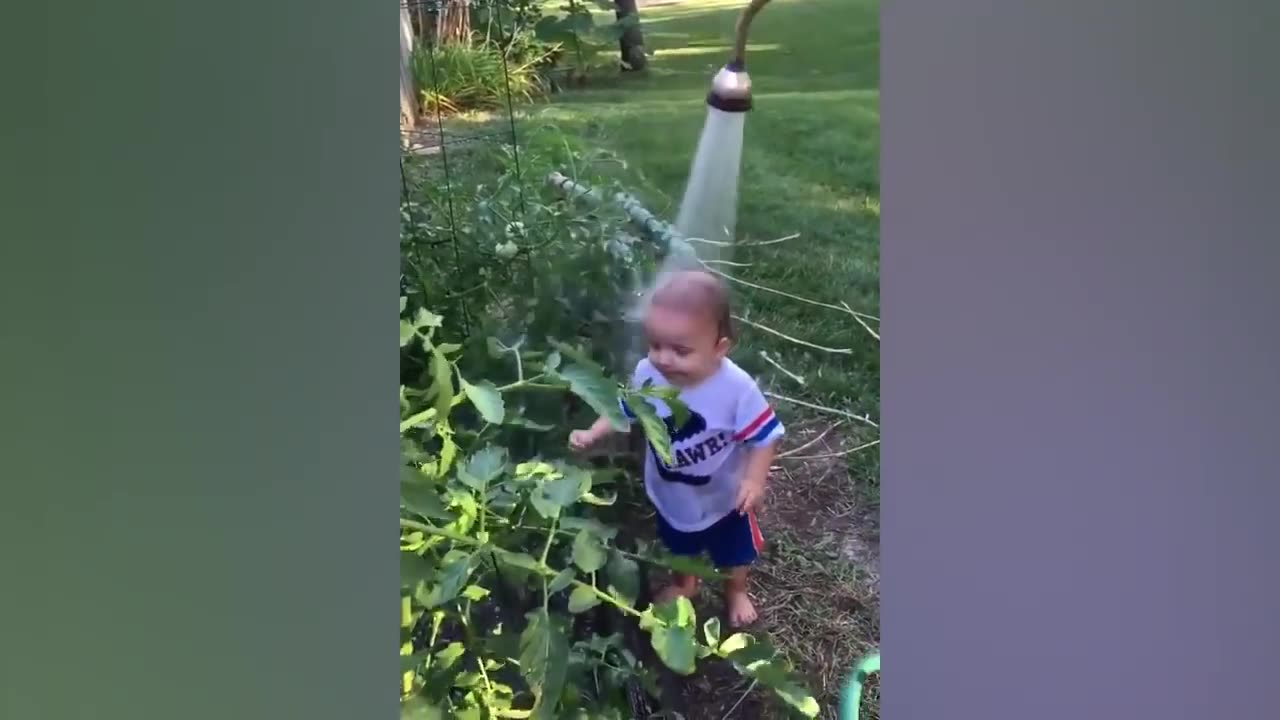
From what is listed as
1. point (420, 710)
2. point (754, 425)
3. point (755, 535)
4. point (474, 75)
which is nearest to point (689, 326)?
point (754, 425)

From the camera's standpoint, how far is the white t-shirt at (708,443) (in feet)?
3.76

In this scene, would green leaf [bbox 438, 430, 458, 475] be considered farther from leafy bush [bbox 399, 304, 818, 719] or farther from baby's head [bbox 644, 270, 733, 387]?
baby's head [bbox 644, 270, 733, 387]

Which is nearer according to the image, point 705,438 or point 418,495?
point 418,495

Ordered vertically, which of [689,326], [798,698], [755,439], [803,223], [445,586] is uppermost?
[803,223]

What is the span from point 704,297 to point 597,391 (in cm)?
15

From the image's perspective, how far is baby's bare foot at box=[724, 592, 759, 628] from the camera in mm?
1136

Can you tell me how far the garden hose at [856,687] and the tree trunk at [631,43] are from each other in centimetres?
63

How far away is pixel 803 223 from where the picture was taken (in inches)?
43.8

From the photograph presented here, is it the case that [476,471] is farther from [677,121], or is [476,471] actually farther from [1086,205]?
[1086,205]

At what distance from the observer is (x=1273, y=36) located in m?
0.84

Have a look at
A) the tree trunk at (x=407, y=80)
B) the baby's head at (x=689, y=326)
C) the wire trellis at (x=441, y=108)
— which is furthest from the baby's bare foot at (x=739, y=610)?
the tree trunk at (x=407, y=80)

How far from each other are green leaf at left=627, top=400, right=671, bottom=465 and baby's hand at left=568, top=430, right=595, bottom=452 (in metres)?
0.06

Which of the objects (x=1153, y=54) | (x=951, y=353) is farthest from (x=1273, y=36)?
(x=951, y=353)

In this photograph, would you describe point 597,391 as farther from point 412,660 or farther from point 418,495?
point 412,660
